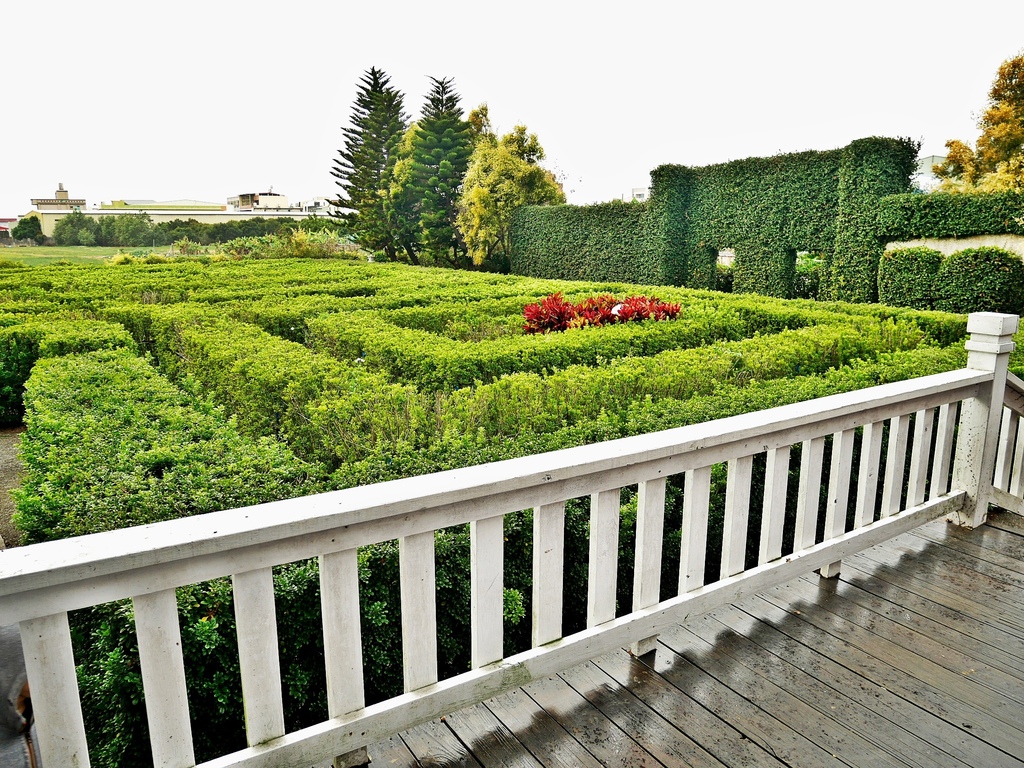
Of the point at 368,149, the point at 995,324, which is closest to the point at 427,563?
the point at 995,324

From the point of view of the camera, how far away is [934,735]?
1738 mm

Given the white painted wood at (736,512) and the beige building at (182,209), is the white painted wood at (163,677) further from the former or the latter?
the beige building at (182,209)

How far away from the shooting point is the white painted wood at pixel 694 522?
188 centimetres

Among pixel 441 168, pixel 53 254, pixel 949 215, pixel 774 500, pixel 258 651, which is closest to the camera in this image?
pixel 258 651

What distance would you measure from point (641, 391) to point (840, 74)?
15.6 meters

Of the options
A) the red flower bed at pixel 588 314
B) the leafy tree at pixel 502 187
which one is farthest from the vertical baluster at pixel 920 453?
the leafy tree at pixel 502 187

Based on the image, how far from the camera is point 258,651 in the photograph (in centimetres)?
128

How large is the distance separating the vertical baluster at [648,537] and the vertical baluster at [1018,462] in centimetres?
247

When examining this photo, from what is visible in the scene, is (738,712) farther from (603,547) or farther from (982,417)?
(982,417)

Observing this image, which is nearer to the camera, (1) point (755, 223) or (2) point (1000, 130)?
(1) point (755, 223)

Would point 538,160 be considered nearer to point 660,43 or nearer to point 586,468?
point 660,43

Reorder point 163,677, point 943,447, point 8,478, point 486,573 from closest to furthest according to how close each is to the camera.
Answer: point 163,677 → point 486,573 → point 943,447 → point 8,478

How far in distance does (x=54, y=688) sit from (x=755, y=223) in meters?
15.8

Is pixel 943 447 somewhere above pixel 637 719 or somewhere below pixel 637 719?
above
